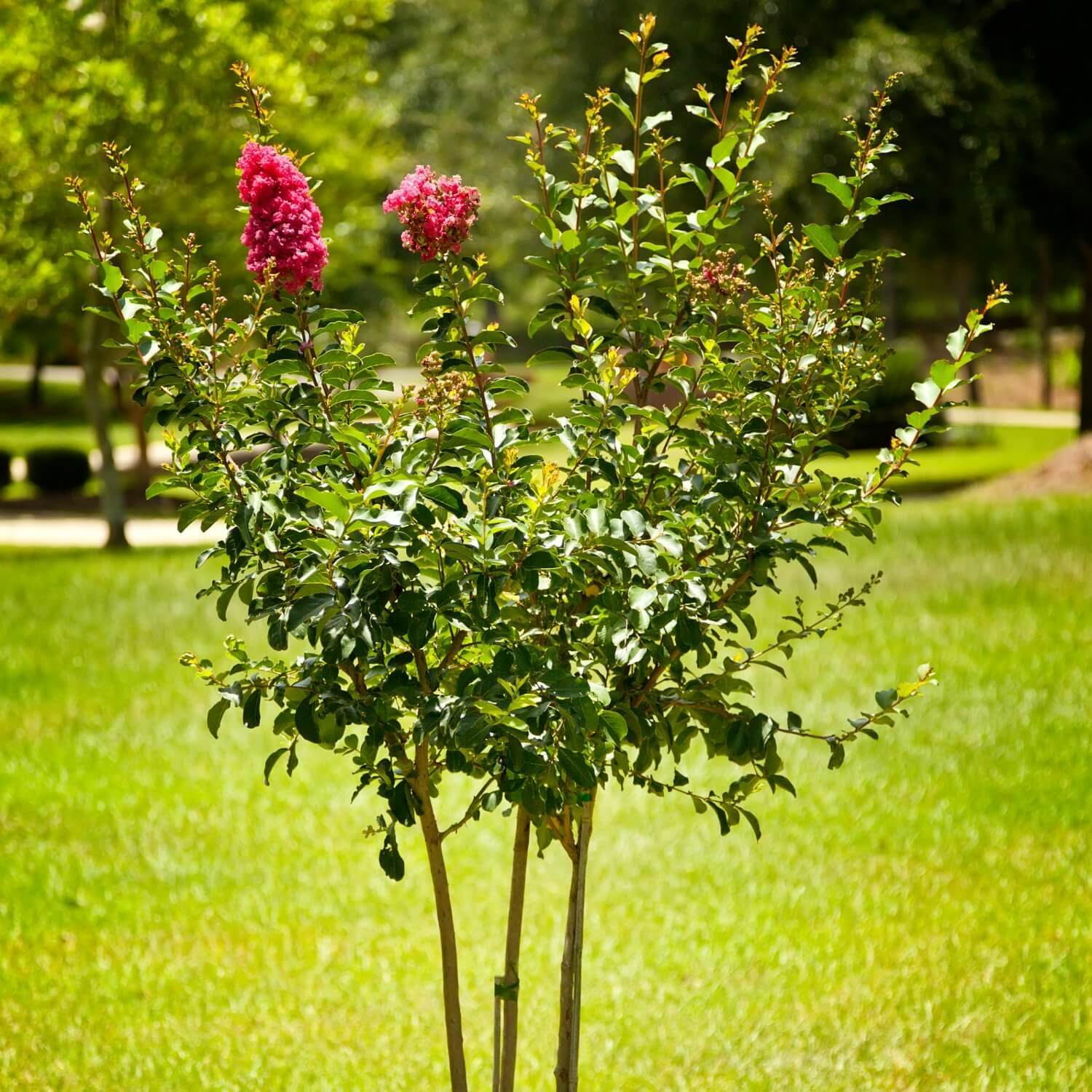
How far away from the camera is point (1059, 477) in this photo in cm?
1683

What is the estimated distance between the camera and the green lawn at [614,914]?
459cm

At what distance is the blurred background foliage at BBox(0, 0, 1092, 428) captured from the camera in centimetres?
1446

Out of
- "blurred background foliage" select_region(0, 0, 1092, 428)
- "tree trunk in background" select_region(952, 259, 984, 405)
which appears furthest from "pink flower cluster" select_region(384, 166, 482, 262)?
"tree trunk in background" select_region(952, 259, 984, 405)

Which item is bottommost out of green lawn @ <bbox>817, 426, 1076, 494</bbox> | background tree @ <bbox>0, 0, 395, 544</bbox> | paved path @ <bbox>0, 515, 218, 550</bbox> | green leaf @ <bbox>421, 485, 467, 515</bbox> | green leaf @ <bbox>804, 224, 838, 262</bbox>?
paved path @ <bbox>0, 515, 218, 550</bbox>

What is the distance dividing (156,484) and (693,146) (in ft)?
57.6

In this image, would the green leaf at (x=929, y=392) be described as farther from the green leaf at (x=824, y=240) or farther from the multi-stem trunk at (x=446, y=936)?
the multi-stem trunk at (x=446, y=936)

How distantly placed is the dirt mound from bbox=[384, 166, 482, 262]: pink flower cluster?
14.7m

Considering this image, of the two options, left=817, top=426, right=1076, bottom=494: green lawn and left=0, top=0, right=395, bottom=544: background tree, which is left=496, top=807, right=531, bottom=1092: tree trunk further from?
left=817, top=426, right=1076, bottom=494: green lawn

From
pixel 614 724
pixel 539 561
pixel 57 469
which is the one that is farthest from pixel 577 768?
pixel 57 469

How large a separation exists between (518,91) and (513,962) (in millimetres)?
21464

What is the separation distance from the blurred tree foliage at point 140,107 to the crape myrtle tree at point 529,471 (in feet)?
38.9

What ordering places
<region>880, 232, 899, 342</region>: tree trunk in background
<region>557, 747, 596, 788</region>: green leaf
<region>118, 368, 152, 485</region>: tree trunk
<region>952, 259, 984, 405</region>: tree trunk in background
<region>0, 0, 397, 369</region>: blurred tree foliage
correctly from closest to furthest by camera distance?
<region>557, 747, 596, 788</region>: green leaf, <region>0, 0, 397, 369</region>: blurred tree foliage, <region>118, 368, 152, 485</region>: tree trunk, <region>952, 259, 984, 405</region>: tree trunk in background, <region>880, 232, 899, 342</region>: tree trunk in background

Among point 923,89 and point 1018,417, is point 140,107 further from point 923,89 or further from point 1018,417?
point 1018,417

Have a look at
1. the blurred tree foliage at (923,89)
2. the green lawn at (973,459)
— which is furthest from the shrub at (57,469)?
the green lawn at (973,459)
